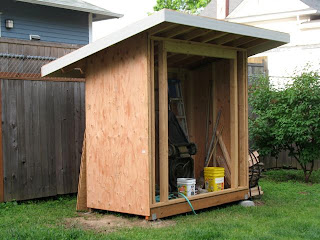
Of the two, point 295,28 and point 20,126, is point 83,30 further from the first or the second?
point 295,28

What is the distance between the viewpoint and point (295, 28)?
66.2 feet

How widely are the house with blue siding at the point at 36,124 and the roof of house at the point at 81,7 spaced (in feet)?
21.6

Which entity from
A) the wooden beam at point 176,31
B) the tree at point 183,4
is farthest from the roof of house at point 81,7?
the tree at point 183,4

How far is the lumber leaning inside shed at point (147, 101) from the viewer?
18.9 ft

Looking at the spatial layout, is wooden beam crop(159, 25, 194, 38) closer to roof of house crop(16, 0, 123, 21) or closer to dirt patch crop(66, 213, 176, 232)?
dirt patch crop(66, 213, 176, 232)

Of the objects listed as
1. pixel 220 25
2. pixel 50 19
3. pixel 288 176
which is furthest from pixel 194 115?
pixel 50 19

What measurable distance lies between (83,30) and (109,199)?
9677 mm

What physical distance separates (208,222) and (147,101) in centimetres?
171

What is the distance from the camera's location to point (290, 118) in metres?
8.73

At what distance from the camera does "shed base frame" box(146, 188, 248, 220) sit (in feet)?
19.2

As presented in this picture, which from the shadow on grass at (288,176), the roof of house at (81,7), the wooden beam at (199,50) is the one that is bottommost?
the shadow on grass at (288,176)

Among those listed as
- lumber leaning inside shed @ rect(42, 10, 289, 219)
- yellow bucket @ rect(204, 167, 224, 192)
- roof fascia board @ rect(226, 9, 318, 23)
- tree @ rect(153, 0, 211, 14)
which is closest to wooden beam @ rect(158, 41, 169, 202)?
lumber leaning inside shed @ rect(42, 10, 289, 219)

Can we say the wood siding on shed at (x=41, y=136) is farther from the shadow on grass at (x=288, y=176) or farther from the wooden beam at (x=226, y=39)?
the shadow on grass at (x=288, y=176)

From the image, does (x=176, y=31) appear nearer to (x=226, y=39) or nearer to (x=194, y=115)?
(x=226, y=39)
